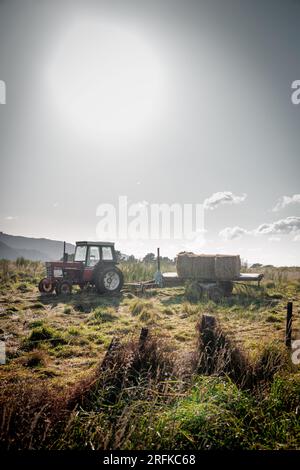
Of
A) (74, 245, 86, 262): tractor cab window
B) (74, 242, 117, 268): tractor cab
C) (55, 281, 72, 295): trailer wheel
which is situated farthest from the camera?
(74, 245, 86, 262): tractor cab window

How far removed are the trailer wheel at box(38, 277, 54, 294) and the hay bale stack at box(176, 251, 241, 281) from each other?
598cm

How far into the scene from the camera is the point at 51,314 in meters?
8.12

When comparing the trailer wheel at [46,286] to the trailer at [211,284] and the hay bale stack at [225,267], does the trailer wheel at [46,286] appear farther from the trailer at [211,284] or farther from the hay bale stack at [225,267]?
the hay bale stack at [225,267]

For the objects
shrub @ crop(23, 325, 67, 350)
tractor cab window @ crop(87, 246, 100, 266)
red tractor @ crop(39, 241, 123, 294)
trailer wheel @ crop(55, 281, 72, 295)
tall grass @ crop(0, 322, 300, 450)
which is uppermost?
tractor cab window @ crop(87, 246, 100, 266)

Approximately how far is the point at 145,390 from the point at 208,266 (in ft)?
32.3

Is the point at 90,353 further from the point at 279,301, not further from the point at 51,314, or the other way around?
the point at 279,301

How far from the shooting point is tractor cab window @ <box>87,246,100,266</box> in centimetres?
1193

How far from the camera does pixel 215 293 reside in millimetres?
11320

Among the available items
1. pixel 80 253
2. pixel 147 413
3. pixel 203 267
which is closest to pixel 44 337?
pixel 147 413

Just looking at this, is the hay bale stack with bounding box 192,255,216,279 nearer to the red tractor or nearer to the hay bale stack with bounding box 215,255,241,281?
the hay bale stack with bounding box 215,255,241,281

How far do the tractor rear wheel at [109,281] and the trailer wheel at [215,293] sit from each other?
3964 mm

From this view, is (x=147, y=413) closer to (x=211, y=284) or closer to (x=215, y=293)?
(x=215, y=293)

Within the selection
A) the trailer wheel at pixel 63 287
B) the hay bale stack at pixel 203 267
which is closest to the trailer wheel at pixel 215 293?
the hay bale stack at pixel 203 267

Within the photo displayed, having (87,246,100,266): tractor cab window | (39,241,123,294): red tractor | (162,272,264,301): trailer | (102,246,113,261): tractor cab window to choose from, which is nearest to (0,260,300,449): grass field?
(39,241,123,294): red tractor
